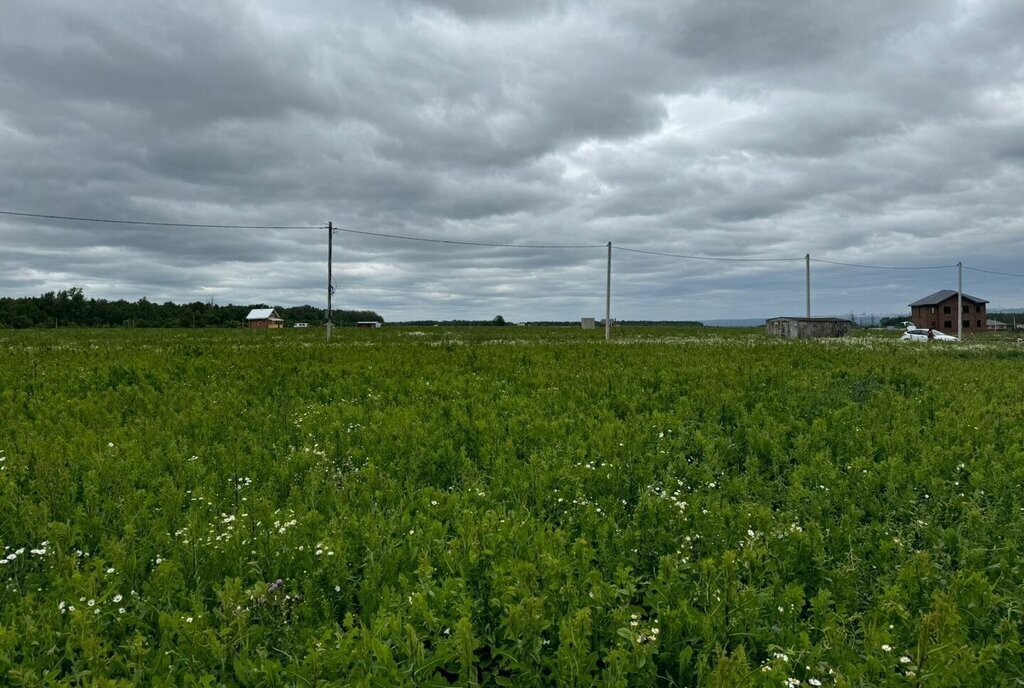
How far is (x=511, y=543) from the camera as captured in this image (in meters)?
4.44

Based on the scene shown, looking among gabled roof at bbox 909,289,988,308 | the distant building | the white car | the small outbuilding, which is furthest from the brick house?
the distant building

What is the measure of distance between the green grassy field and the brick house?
9799 cm

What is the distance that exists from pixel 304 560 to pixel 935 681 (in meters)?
3.88

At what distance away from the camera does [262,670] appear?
3.06 meters

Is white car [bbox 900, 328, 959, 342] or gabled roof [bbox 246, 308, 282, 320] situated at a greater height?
gabled roof [bbox 246, 308, 282, 320]

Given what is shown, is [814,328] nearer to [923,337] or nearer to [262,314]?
[923,337]

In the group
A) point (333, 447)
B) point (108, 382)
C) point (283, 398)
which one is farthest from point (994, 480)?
point (108, 382)

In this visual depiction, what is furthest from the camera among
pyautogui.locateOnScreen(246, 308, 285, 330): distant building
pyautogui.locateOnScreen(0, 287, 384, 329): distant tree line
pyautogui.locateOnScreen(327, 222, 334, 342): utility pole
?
pyautogui.locateOnScreen(246, 308, 285, 330): distant building

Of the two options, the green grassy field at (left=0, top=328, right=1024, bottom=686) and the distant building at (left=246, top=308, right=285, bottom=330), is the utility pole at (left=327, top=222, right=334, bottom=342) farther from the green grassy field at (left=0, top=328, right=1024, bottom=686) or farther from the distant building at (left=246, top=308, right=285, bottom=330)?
the distant building at (left=246, top=308, right=285, bottom=330)

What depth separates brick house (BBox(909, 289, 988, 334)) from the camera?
89188 millimetres

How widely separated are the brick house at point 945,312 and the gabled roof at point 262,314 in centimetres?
11272

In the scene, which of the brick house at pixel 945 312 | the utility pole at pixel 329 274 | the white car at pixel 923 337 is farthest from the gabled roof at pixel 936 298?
the utility pole at pixel 329 274

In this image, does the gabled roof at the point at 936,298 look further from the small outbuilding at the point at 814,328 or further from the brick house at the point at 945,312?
the small outbuilding at the point at 814,328

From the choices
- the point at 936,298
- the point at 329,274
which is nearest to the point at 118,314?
the point at 329,274
